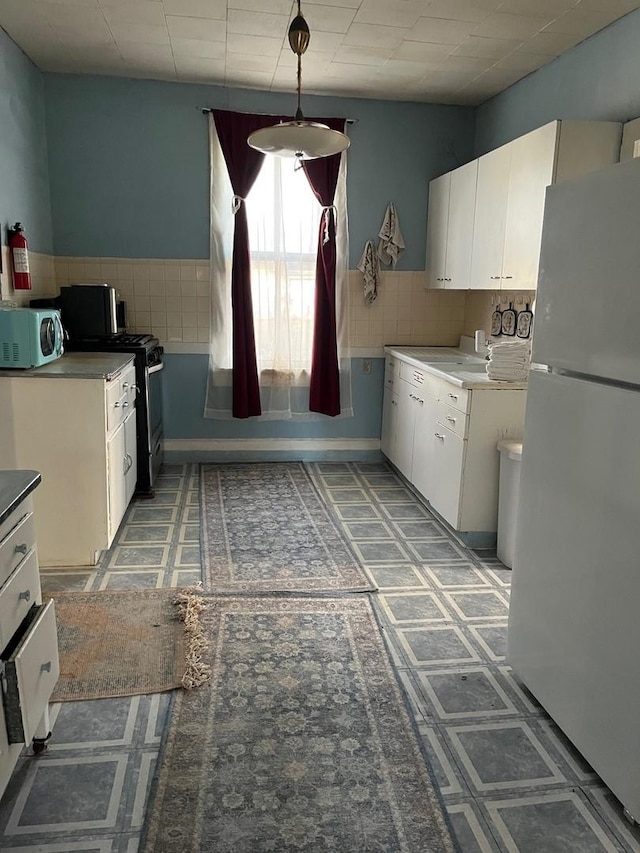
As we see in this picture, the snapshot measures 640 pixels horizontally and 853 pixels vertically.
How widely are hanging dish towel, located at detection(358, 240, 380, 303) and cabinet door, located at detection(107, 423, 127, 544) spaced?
7.17 ft

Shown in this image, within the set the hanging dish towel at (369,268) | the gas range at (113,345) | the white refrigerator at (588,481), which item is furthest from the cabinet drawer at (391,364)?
the white refrigerator at (588,481)

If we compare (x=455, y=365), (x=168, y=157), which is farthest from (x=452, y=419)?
(x=168, y=157)

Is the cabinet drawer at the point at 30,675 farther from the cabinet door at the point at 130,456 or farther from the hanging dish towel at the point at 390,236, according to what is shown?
the hanging dish towel at the point at 390,236

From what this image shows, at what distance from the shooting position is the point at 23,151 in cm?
372

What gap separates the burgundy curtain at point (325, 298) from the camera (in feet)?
14.6

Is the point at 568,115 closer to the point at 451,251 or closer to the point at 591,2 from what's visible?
the point at 591,2

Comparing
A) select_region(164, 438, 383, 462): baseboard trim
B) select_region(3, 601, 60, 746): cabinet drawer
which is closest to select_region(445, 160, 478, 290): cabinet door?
select_region(164, 438, 383, 462): baseboard trim

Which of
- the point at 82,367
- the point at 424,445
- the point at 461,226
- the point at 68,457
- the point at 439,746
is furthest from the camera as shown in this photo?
the point at 461,226

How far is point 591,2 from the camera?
9.37ft

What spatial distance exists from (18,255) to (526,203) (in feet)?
8.72

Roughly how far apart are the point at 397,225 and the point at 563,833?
3.95 m

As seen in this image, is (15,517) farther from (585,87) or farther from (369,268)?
(369,268)

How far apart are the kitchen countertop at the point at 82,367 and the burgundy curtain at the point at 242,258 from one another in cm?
104

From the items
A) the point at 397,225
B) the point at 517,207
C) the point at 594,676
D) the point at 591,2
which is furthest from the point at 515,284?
the point at 594,676
